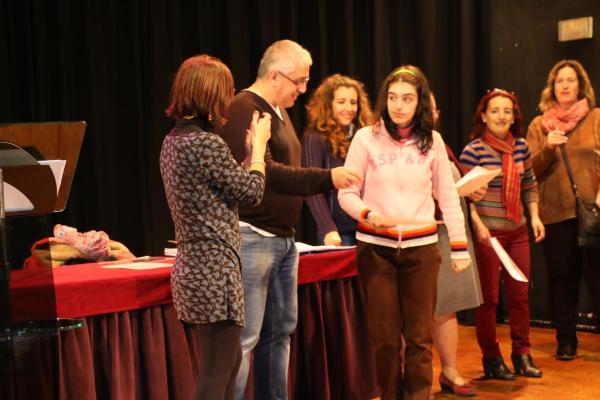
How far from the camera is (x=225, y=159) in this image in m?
2.27

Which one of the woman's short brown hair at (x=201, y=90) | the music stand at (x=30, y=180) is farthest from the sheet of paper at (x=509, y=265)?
the music stand at (x=30, y=180)

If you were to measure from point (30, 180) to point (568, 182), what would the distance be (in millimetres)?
3664

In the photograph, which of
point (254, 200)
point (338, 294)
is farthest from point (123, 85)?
point (254, 200)

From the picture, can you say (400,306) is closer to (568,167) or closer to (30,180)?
(30,180)

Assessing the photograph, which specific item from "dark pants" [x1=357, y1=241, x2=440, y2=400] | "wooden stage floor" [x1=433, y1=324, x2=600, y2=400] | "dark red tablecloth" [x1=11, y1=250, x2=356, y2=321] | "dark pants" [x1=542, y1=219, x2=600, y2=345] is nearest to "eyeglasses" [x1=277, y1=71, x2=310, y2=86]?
"dark pants" [x1=357, y1=241, x2=440, y2=400]

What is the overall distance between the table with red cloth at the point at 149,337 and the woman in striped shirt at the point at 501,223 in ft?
3.19

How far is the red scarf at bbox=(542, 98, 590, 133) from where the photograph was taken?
470 centimetres

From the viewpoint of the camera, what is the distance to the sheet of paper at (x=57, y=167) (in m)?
1.82

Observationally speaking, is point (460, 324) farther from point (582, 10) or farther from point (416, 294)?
point (416, 294)

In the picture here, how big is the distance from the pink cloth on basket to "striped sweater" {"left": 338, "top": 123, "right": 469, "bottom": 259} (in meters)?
0.99

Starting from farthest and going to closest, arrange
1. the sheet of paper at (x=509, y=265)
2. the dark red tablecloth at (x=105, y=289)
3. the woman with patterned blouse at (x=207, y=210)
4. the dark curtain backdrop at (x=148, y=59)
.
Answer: the dark curtain backdrop at (x=148, y=59) < the sheet of paper at (x=509, y=265) < the dark red tablecloth at (x=105, y=289) < the woman with patterned blouse at (x=207, y=210)

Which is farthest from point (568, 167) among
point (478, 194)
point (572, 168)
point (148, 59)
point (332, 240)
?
point (148, 59)

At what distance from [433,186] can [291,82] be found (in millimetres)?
777

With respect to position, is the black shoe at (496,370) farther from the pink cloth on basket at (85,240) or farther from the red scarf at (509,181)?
the pink cloth on basket at (85,240)
